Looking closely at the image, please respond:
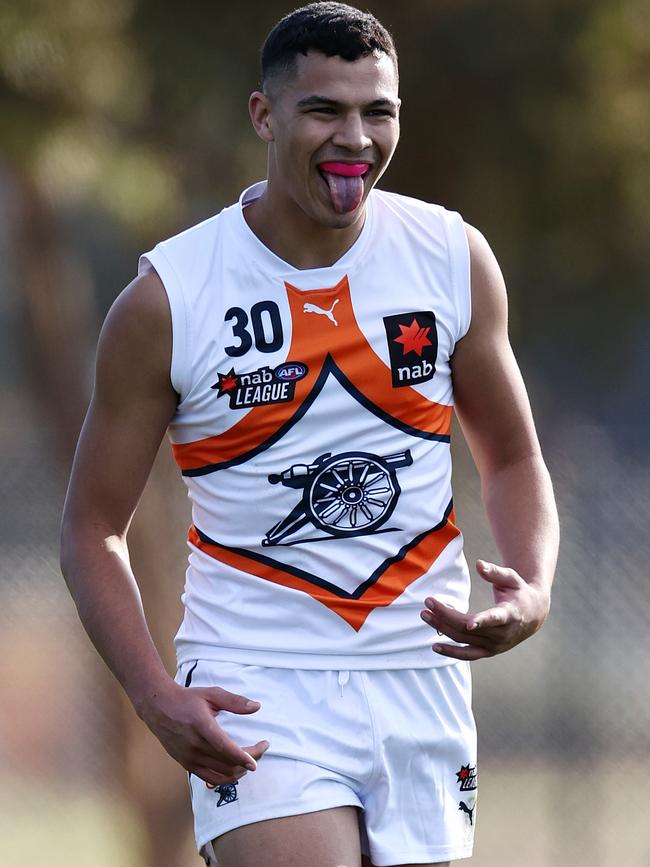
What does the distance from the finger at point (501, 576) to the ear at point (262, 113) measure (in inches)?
38.2

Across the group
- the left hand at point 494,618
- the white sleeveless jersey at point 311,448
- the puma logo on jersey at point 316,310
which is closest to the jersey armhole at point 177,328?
the white sleeveless jersey at point 311,448

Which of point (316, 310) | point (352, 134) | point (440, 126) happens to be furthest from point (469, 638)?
point (440, 126)

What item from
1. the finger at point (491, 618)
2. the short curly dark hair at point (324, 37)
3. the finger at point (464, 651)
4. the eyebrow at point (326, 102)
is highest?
the short curly dark hair at point (324, 37)

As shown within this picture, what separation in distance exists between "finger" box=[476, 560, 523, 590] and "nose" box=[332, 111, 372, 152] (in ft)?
2.64

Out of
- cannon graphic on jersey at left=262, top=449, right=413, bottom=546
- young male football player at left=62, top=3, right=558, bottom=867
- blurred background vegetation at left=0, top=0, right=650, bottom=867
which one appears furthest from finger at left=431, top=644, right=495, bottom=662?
blurred background vegetation at left=0, top=0, right=650, bottom=867

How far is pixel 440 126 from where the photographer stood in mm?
4230

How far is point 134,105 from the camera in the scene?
4066mm

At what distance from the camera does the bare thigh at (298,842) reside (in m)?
2.36

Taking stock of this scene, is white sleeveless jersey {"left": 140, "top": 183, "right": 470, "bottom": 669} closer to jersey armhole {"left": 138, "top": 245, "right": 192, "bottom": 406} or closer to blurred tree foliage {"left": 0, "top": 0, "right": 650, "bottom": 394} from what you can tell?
jersey armhole {"left": 138, "top": 245, "right": 192, "bottom": 406}

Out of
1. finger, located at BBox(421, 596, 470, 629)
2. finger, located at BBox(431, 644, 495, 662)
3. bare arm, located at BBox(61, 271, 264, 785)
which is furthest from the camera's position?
bare arm, located at BBox(61, 271, 264, 785)

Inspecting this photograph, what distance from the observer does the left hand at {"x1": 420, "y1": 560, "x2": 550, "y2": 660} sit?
2262mm

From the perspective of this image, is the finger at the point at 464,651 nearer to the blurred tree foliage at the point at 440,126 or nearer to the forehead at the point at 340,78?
the forehead at the point at 340,78

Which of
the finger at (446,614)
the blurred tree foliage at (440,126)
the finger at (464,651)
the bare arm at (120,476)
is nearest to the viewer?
the finger at (446,614)

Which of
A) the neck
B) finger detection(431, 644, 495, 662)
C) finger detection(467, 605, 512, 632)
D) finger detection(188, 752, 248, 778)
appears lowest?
finger detection(188, 752, 248, 778)
